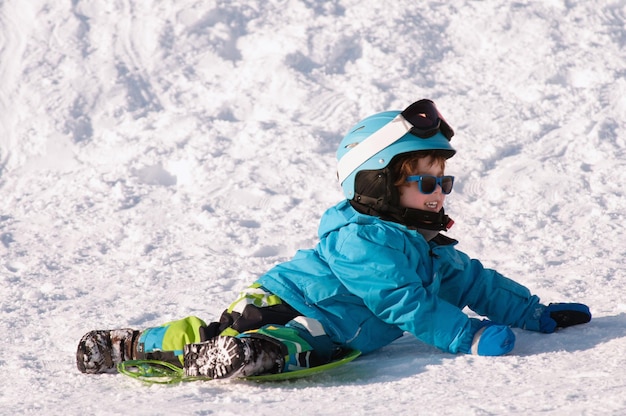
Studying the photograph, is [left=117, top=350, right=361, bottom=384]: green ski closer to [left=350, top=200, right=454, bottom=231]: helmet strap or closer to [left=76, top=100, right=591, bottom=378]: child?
[left=76, top=100, right=591, bottom=378]: child

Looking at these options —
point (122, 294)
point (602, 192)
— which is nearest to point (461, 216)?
point (602, 192)

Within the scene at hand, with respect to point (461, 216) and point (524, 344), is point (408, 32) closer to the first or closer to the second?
point (461, 216)

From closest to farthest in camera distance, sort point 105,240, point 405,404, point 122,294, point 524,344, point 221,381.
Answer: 1. point 405,404
2. point 221,381
3. point 524,344
4. point 122,294
5. point 105,240

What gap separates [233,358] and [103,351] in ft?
2.40

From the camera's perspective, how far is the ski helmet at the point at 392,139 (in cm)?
319

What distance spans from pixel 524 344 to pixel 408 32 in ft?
→ 16.3

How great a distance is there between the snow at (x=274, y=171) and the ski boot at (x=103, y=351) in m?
0.08

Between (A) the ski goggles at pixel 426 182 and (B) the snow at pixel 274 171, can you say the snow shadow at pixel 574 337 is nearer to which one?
(B) the snow at pixel 274 171

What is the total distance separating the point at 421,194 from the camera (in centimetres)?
324

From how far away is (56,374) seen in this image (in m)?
3.23

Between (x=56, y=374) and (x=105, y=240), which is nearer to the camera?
(x=56, y=374)

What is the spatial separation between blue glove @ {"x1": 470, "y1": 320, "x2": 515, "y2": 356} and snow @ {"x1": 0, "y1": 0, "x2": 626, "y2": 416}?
0.06 m

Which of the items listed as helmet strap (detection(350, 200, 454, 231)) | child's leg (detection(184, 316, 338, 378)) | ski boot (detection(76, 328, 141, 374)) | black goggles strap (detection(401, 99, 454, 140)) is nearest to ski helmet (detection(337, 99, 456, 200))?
black goggles strap (detection(401, 99, 454, 140))

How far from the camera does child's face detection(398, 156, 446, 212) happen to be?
10.6 ft
